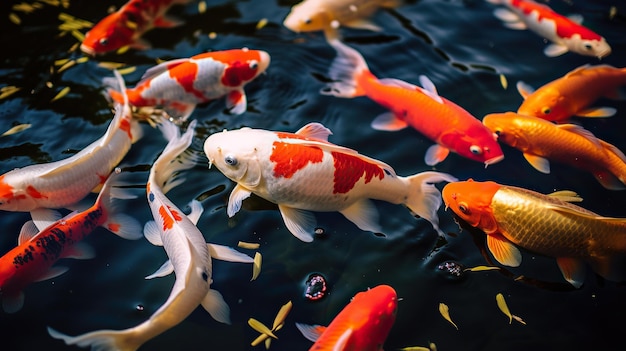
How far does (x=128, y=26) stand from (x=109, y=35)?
19 centimetres

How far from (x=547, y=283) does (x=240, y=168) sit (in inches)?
74.2

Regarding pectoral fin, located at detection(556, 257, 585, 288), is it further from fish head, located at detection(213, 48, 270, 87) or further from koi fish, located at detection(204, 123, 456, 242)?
fish head, located at detection(213, 48, 270, 87)

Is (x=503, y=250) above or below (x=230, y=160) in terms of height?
below

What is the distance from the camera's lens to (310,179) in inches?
124

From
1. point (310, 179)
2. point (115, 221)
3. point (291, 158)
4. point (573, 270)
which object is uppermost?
point (291, 158)

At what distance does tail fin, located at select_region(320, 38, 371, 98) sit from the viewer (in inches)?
164

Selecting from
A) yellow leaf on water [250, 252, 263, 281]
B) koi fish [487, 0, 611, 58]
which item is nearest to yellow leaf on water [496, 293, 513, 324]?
yellow leaf on water [250, 252, 263, 281]

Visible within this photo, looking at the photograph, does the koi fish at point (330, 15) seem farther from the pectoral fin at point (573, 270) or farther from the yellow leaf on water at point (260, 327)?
the yellow leaf on water at point (260, 327)

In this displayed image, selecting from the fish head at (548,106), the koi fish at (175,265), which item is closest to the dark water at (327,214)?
the koi fish at (175,265)

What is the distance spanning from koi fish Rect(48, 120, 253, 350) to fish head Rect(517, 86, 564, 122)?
87.9 inches

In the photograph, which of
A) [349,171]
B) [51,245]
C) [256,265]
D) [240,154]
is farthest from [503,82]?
[51,245]

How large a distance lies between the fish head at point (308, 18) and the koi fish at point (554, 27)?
4.95 feet

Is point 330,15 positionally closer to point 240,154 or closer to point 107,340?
point 240,154

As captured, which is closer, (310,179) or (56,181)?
(310,179)
